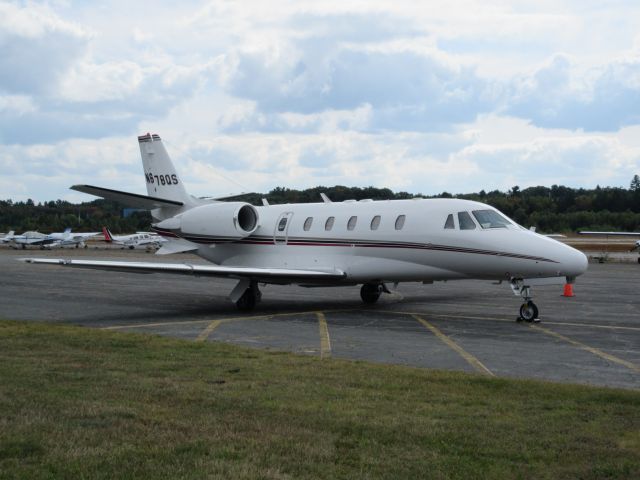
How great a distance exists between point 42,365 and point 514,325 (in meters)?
9.86

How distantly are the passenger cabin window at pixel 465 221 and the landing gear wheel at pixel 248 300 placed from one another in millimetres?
5453

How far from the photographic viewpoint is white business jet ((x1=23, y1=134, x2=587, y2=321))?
671 inches

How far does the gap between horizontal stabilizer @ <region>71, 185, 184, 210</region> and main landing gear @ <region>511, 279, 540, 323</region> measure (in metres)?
10.5

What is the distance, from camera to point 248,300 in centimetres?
2005

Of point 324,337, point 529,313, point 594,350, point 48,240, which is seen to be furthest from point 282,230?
point 48,240

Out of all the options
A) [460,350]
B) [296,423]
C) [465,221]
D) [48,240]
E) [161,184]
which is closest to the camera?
[296,423]

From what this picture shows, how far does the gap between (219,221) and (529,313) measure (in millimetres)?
9628

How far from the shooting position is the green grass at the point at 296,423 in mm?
5691

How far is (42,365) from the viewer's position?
980 centimetres

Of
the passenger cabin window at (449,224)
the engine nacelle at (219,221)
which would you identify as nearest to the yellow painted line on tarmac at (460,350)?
the passenger cabin window at (449,224)

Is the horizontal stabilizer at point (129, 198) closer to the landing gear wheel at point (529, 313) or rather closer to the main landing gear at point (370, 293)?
the main landing gear at point (370, 293)

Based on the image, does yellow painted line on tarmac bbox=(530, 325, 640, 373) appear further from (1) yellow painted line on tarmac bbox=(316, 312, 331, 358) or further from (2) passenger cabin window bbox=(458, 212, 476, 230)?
(1) yellow painted line on tarmac bbox=(316, 312, 331, 358)

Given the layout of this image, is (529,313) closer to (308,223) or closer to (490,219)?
(490,219)

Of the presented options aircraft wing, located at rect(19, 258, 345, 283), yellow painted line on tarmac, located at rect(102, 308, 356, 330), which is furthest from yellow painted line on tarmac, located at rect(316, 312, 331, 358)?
aircraft wing, located at rect(19, 258, 345, 283)
